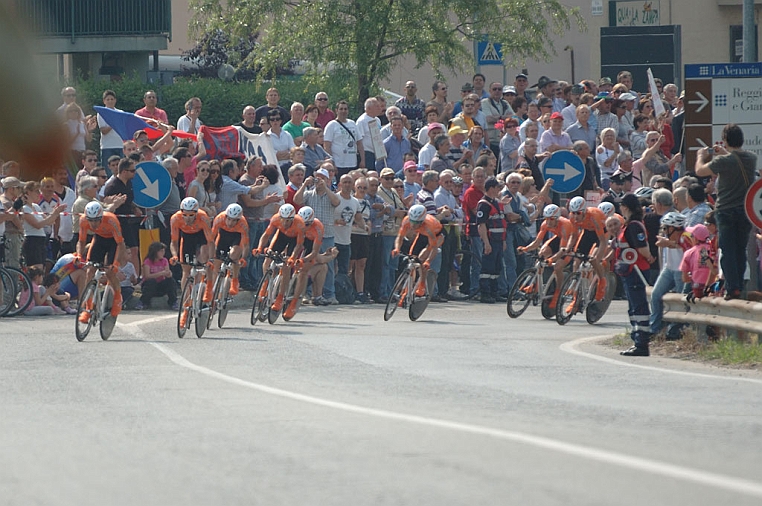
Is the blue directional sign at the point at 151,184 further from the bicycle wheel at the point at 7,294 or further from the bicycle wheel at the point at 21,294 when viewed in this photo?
the bicycle wheel at the point at 7,294

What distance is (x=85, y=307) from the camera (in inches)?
660

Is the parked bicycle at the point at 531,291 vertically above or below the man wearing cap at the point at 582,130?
below

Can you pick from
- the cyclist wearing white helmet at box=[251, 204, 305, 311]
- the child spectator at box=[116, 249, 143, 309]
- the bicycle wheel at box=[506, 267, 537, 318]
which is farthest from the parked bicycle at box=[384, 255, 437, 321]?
the child spectator at box=[116, 249, 143, 309]

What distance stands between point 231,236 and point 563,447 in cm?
1190

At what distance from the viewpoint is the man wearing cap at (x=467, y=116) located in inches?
991

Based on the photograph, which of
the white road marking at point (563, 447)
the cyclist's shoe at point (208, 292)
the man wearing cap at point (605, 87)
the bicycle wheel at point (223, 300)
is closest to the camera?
the white road marking at point (563, 447)

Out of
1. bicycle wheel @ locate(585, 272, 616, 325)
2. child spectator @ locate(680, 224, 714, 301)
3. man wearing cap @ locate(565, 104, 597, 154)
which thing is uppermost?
man wearing cap @ locate(565, 104, 597, 154)

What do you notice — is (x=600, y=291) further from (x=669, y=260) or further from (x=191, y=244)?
(x=191, y=244)

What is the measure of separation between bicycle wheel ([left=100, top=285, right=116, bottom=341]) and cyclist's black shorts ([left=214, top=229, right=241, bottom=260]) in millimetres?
2308

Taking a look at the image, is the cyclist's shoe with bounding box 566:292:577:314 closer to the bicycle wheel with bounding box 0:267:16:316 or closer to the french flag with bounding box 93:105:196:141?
the french flag with bounding box 93:105:196:141

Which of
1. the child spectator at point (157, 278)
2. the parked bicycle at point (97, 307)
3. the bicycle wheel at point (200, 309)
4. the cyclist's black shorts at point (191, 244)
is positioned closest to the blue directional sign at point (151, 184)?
the child spectator at point (157, 278)

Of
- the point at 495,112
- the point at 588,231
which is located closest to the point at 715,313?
the point at 588,231

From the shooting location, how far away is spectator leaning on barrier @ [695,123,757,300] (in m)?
14.4

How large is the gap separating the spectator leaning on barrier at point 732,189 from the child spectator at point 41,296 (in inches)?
382
